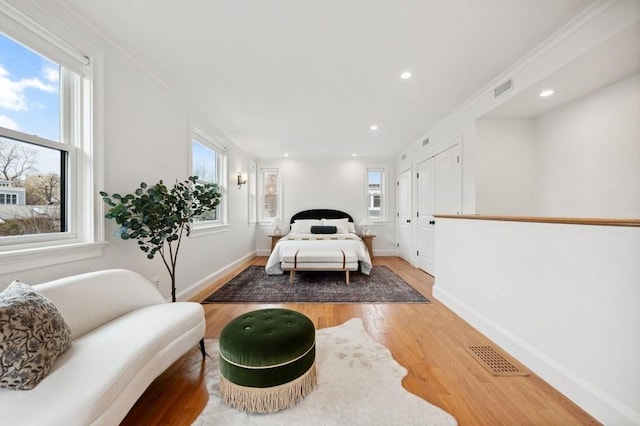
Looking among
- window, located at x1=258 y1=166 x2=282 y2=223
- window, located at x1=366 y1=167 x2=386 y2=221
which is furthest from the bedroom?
window, located at x1=366 y1=167 x2=386 y2=221

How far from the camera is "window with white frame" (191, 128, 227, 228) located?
3.53 metres

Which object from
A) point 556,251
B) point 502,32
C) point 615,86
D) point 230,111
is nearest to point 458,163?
point 615,86

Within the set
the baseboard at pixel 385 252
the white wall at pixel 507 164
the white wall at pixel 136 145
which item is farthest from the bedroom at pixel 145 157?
the baseboard at pixel 385 252

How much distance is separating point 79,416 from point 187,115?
10.3 ft

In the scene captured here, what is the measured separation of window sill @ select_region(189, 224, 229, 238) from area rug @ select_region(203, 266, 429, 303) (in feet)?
2.70

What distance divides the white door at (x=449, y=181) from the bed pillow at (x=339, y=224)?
88.3 inches

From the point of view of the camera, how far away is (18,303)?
105cm

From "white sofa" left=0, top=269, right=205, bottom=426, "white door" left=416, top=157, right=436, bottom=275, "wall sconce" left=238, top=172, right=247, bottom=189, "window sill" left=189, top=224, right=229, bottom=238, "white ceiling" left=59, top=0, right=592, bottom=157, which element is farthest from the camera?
"wall sconce" left=238, top=172, right=247, bottom=189

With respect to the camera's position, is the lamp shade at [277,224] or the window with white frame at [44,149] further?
the lamp shade at [277,224]

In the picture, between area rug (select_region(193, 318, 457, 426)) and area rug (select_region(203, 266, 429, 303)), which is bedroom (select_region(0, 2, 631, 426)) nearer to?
area rug (select_region(203, 266, 429, 303))

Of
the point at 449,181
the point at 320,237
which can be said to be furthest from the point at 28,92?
the point at 449,181

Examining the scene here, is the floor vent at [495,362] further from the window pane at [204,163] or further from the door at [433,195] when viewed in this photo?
the window pane at [204,163]

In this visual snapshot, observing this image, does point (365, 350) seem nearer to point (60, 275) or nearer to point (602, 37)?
point (60, 275)

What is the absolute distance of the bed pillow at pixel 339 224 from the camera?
18.9 feet
